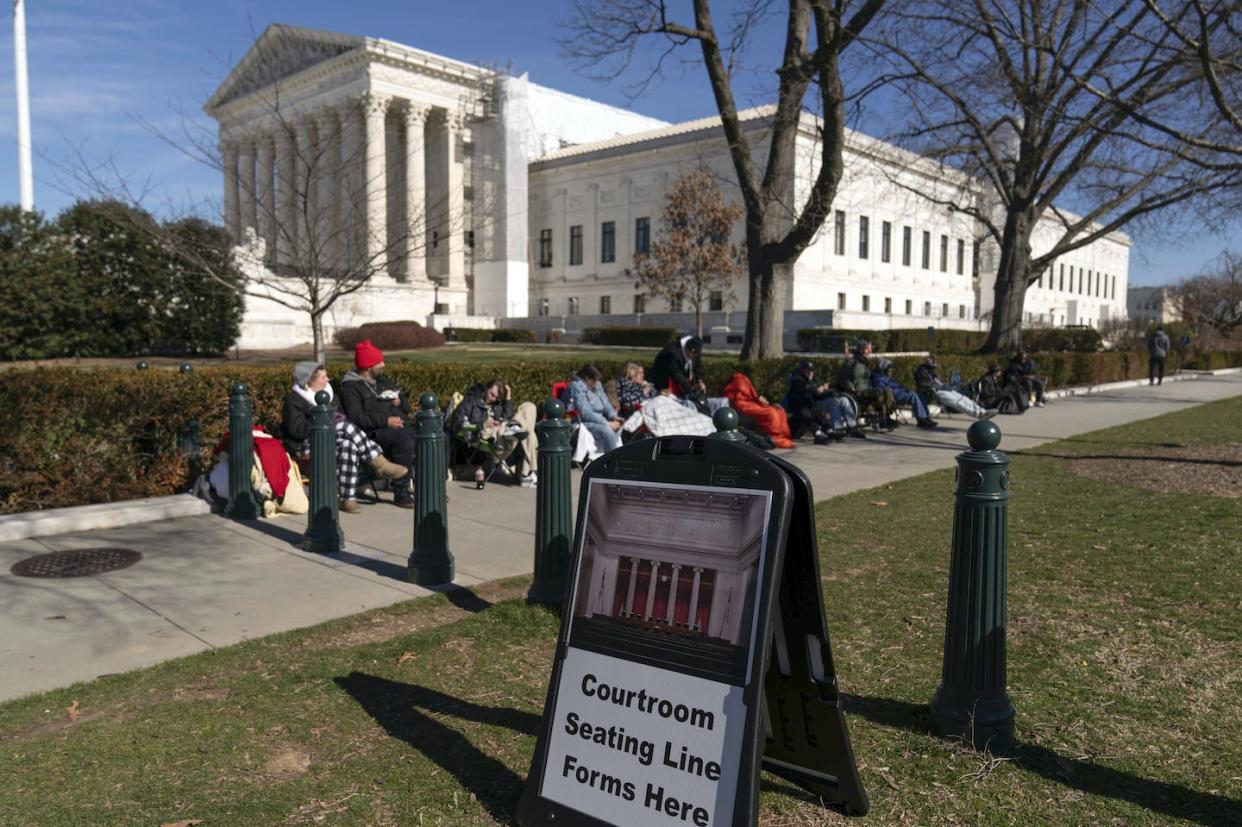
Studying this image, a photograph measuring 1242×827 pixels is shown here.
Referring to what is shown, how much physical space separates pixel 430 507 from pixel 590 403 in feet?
16.7

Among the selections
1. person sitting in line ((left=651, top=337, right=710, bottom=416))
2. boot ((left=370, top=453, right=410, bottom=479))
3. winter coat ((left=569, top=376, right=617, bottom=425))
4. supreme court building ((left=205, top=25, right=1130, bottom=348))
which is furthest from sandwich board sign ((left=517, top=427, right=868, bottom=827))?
supreme court building ((left=205, top=25, right=1130, bottom=348))

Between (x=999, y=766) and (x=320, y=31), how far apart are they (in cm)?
6091

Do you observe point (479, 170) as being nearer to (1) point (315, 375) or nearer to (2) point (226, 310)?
(2) point (226, 310)

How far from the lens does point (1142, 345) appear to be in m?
39.7

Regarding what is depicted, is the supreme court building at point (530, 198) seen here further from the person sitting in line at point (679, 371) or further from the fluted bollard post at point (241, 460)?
the fluted bollard post at point (241, 460)

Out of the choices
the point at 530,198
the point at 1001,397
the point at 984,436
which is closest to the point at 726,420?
the point at 984,436

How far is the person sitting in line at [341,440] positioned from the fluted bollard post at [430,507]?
2.56 metres

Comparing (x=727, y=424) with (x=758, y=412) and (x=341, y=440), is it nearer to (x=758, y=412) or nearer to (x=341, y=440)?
(x=341, y=440)

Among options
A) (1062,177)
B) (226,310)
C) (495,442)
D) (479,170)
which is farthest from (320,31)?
(495,442)

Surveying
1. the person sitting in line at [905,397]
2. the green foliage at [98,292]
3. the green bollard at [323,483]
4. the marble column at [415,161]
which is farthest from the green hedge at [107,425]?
the marble column at [415,161]

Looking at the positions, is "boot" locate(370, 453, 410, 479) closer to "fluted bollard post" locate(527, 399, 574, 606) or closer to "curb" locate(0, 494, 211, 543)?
"curb" locate(0, 494, 211, 543)

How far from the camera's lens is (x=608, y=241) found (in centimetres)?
6238

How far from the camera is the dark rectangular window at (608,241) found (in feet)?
203

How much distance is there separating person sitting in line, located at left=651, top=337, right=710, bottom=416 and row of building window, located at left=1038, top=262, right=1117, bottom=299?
76.7 metres
